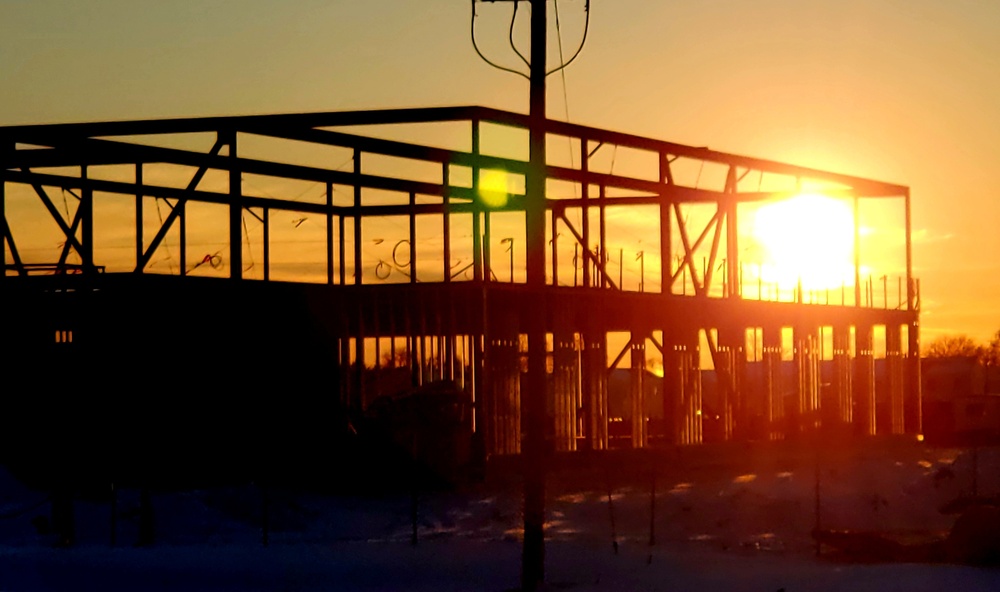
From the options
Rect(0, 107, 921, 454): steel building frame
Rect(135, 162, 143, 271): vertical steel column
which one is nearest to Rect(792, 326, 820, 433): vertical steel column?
Rect(0, 107, 921, 454): steel building frame

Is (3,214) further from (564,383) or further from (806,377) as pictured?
(806,377)

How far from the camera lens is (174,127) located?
33.2m

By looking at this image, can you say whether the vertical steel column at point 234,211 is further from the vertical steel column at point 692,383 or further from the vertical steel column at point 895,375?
the vertical steel column at point 895,375

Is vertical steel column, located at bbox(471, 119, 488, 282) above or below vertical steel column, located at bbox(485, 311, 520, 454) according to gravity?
Answer: above

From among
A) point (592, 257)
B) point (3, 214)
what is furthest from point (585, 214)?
point (3, 214)

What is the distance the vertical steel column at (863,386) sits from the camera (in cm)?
5125

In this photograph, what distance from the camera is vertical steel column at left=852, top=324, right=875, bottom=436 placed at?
51.2 m

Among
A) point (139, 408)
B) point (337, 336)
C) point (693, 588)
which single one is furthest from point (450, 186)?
point (693, 588)

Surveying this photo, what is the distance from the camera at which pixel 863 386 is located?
51.4m

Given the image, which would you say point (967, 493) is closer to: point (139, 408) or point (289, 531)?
point (289, 531)

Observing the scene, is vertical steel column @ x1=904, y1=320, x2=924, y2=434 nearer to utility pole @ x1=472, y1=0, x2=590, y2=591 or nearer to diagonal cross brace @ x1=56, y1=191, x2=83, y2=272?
diagonal cross brace @ x1=56, y1=191, x2=83, y2=272

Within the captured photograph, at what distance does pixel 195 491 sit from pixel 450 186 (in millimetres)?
13597

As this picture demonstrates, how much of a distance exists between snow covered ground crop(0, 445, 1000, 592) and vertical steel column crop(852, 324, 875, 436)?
A: 1182 centimetres

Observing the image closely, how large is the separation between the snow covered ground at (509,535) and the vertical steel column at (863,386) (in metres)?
11.8
